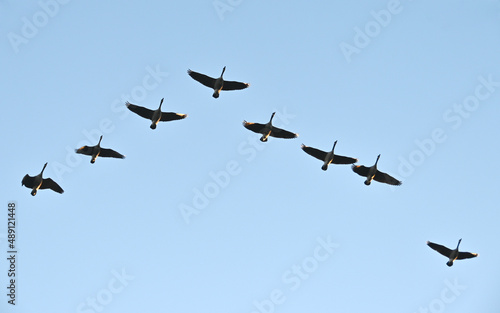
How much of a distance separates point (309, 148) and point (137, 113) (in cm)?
1374

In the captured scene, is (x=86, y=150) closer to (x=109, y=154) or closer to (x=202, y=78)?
(x=109, y=154)

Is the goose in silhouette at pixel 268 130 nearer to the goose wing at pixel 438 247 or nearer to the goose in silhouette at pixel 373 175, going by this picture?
the goose in silhouette at pixel 373 175

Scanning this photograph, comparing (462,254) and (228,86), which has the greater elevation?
(228,86)

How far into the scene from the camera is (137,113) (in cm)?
6044

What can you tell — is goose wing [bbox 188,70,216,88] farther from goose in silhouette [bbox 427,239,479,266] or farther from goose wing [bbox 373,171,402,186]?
goose in silhouette [bbox 427,239,479,266]

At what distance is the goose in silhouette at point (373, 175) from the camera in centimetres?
5991

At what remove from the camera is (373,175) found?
6009 centimetres

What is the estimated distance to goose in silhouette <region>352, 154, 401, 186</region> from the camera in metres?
59.9

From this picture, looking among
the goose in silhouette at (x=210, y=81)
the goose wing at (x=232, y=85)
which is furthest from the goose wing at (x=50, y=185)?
the goose wing at (x=232, y=85)

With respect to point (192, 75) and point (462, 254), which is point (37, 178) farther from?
point (462, 254)

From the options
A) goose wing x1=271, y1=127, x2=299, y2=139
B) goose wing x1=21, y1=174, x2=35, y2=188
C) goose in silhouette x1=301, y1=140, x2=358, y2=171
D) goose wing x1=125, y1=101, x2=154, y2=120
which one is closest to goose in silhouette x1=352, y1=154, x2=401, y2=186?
goose in silhouette x1=301, y1=140, x2=358, y2=171

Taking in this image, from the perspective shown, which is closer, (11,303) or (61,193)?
(11,303)

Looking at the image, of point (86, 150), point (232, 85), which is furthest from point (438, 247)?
point (86, 150)

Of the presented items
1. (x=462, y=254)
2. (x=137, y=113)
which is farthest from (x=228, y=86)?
(x=462, y=254)
